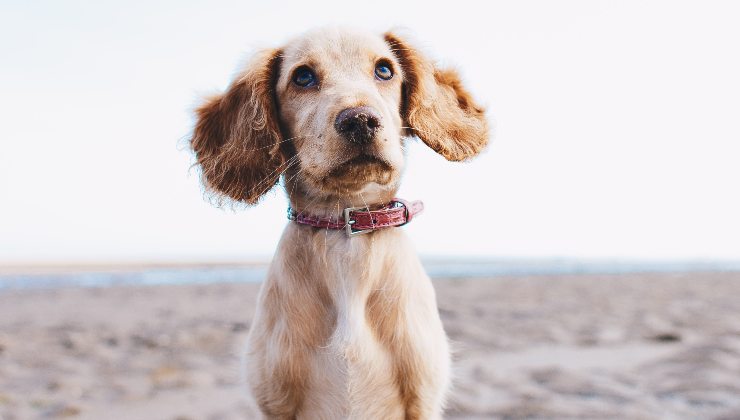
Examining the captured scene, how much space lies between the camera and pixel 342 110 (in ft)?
6.36

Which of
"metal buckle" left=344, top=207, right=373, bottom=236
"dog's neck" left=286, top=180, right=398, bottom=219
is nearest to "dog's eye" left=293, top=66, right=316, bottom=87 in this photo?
"dog's neck" left=286, top=180, right=398, bottom=219

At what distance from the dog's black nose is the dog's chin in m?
0.07

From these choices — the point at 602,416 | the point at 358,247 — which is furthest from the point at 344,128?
the point at 602,416

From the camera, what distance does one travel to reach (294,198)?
91.2 inches

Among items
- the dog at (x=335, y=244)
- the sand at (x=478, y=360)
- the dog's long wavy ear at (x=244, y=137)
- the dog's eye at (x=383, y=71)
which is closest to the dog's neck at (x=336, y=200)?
the dog at (x=335, y=244)

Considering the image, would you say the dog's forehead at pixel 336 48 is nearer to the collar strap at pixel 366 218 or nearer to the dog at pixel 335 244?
the dog at pixel 335 244

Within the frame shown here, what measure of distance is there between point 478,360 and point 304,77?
3.91 meters

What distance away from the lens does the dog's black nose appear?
1.88 metres

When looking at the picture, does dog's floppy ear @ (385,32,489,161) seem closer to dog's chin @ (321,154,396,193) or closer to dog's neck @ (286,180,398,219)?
dog's neck @ (286,180,398,219)

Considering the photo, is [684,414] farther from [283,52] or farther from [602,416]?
[283,52]

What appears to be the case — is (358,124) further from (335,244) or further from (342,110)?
(335,244)

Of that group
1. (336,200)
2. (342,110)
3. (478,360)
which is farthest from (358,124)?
(478,360)

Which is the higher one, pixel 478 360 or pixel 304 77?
pixel 304 77

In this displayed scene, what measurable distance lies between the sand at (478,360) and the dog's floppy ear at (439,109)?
132 cm
